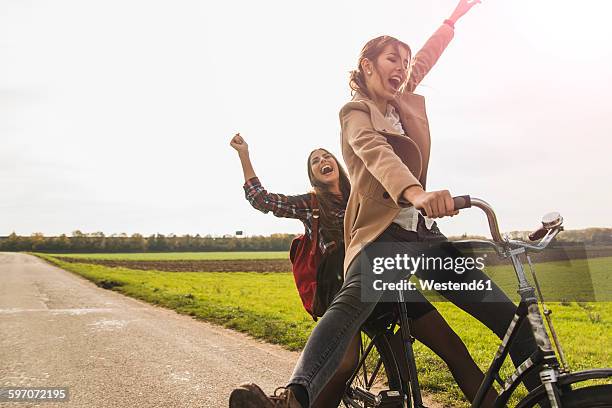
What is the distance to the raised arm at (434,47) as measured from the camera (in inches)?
139

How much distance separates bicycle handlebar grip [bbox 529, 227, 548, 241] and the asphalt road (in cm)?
351

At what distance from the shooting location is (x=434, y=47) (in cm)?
370

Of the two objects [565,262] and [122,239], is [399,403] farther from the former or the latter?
[122,239]

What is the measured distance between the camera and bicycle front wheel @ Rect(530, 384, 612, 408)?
1750 mm

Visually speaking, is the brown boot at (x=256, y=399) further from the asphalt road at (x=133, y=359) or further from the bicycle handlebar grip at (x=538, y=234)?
the asphalt road at (x=133, y=359)

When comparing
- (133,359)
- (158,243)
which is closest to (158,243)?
(158,243)

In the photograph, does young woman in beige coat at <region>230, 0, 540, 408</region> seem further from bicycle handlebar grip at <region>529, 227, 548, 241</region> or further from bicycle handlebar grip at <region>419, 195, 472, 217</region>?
bicycle handlebar grip at <region>529, 227, 548, 241</region>

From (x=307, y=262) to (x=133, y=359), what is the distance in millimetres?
4191

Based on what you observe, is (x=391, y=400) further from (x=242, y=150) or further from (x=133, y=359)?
(x=133, y=359)

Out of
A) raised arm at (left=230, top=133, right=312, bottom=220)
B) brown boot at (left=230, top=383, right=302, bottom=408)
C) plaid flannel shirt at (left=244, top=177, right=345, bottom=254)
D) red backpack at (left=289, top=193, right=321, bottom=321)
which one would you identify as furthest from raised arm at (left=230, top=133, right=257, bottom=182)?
brown boot at (left=230, top=383, right=302, bottom=408)

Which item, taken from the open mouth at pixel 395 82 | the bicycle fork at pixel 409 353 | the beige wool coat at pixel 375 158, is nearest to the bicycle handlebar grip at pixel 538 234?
the beige wool coat at pixel 375 158

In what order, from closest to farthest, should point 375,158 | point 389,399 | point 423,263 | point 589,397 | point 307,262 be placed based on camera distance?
point 589,397
point 375,158
point 423,263
point 389,399
point 307,262

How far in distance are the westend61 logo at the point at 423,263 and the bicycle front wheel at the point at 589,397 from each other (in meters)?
0.77

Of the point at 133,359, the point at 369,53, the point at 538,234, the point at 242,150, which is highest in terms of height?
the point at 369,53
